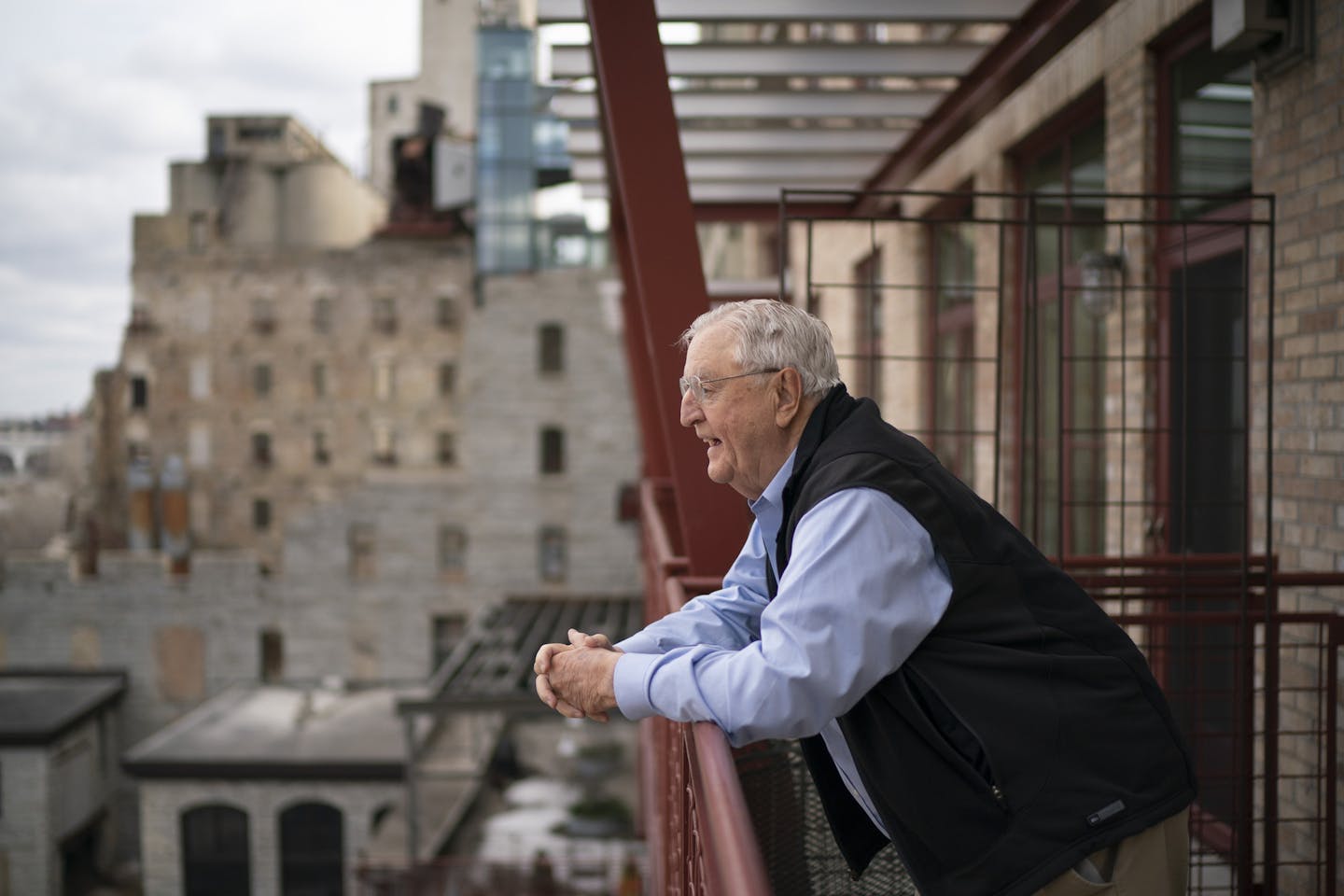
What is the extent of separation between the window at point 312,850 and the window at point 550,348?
14.1 metres

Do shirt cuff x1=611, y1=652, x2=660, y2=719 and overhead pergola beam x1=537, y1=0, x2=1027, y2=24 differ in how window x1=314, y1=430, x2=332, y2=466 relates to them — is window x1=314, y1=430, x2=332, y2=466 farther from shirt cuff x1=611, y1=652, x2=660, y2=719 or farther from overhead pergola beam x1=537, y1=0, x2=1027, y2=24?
shirt cuff x1=611, y1=652, x2=660, y2=719

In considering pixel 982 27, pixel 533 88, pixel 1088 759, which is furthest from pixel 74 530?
pixel 1088 759

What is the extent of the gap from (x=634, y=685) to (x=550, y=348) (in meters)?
30.7

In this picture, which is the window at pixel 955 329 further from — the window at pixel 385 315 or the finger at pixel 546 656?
the window at pixel 385 315

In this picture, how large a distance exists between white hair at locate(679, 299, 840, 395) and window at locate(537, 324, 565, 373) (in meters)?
30.2

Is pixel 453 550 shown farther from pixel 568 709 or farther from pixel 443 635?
pixel 568 709

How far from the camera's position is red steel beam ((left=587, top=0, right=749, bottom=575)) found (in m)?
3.23

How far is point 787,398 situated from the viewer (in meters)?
2.02

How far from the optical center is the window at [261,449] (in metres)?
36.5

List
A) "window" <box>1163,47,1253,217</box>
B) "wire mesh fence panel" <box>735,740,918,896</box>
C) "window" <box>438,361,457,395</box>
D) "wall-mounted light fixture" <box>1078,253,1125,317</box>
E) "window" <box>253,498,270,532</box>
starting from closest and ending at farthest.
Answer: "wire mesh fence panel" <box>735,740,918,896</box> → "window" <box>1163,47,1253,217</box> → "wall-mounted light fixture" <box>1078,253,1125,317</box> → "window" <box>438,361,457,395</box> → "window" <box>253,498,270,532</box>

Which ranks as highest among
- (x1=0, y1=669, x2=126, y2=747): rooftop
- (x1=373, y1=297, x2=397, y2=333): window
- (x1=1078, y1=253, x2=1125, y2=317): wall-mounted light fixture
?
(x1=373, y1=297, x2=397, y2=333): window

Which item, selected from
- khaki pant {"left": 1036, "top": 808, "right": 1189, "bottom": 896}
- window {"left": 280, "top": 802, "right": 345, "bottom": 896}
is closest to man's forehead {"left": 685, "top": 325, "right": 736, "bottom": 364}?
khaki pant {"left": 1036, "top": 808, "right": 1189, "bottom": 896}

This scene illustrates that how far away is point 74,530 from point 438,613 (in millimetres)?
14540

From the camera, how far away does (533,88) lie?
3641 centimetres
